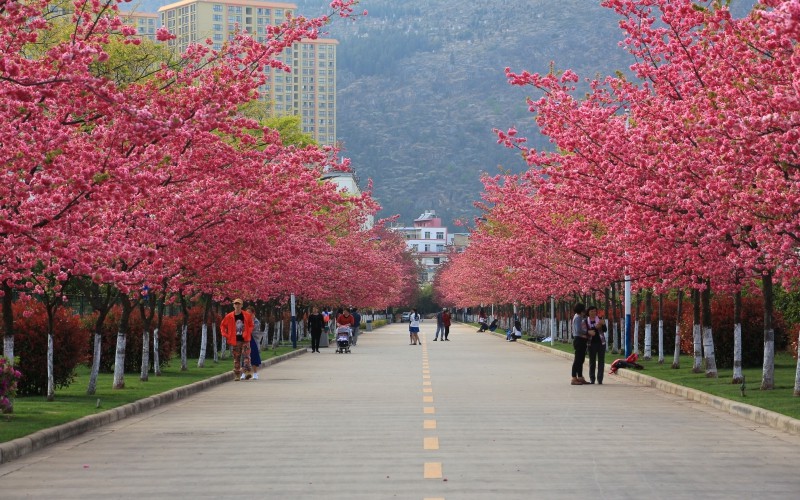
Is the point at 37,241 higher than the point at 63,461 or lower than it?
higher

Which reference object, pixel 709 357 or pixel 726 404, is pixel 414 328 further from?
pixel 726 404

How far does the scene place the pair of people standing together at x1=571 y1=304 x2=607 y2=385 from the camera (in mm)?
28156

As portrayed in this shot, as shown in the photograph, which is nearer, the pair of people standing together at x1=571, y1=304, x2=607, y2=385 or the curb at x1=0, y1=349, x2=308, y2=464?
the curb at x1=0, y1=349, x2=308, y2=464

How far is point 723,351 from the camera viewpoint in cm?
3384

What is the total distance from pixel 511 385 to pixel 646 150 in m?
6.69

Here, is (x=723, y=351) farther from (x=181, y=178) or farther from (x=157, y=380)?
(x=181, y=178)

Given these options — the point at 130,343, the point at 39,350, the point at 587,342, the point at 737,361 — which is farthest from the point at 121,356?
the point at 737,361

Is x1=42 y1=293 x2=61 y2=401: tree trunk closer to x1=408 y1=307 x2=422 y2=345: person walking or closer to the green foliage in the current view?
the green foliage

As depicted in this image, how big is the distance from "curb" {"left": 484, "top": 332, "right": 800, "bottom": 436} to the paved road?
10.3 inches

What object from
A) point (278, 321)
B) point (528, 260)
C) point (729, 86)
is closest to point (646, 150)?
point (729, 86)

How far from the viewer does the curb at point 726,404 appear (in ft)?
56.6

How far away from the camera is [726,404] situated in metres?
20.7

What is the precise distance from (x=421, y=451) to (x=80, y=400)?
378 inches

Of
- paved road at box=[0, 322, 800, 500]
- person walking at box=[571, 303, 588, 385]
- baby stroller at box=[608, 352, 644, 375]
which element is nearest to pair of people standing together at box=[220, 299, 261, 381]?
paved road at box=[0, 322, 800, 500]
